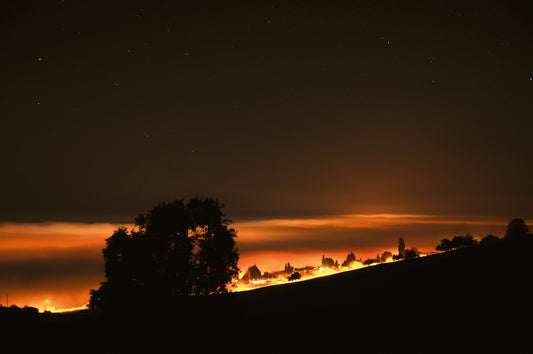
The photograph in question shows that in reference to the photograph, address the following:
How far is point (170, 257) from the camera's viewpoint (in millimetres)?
30438

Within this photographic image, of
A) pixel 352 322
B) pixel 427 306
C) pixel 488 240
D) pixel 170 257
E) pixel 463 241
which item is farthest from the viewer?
pixel 463 241

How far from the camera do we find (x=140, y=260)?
30.5 meters

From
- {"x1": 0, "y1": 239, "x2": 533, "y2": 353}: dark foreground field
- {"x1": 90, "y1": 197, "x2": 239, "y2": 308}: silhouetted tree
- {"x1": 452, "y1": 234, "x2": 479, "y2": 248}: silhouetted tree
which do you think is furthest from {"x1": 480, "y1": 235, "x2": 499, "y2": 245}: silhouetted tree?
{"x1": 90, "y1": 197, "x2": 239, "y2": 308}: silhouetted tree

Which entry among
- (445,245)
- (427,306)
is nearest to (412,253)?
(445,245)

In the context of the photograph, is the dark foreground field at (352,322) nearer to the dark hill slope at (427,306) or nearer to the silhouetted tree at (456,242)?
the dark hill slope at (427,306)

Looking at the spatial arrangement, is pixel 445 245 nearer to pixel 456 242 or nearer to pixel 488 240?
pixel 456 242

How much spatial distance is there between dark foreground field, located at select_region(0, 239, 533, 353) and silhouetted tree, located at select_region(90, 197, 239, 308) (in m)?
2.17

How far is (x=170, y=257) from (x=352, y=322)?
16.2m

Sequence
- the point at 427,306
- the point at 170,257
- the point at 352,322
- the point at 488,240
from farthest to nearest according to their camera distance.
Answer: the point at 488,240, the point at 170,257, the point at 427,306, the point at 352,322

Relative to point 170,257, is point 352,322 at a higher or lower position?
lower

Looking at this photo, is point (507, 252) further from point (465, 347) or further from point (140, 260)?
point (140, 260)

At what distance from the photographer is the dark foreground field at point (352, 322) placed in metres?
15.7

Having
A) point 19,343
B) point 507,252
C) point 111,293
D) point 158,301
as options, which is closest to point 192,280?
Result: point 158,301

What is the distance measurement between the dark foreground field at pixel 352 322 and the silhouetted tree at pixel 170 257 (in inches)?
85.5
